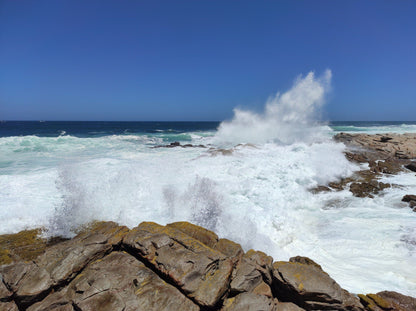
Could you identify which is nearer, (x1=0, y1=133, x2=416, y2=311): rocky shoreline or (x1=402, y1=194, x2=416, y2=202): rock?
(x1=0, y1=133, x2=416, y2=311): rocky shoreline

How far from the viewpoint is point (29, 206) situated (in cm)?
643

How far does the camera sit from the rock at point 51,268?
312cm

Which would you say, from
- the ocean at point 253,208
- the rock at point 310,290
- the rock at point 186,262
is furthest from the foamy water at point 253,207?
the rock at point 186,262

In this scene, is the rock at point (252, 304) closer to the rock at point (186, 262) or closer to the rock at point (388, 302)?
the rock at point (186, 262)

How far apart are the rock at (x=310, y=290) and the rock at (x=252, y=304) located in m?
0.20

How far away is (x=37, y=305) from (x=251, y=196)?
265 inches

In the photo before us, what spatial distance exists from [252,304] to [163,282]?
1.30 meters

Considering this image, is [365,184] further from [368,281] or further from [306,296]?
[306,296]

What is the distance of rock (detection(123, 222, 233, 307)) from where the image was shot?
3.14m

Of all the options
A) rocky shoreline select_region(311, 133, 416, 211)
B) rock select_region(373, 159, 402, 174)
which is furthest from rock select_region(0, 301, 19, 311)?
rock select_region(373, 159, 402, 174)

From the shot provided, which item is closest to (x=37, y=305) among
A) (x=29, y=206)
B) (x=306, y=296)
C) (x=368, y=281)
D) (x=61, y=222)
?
(x=61, y=222)

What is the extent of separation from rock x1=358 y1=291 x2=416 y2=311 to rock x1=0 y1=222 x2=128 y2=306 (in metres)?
4.27

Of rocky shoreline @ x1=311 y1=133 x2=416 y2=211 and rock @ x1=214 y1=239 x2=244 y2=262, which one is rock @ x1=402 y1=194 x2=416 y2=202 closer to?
rocky shoreline @ x1=311 y1=133 x2=416 y2=211

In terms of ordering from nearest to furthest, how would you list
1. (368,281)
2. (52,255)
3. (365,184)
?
(52,255)
(368,281)
(365,184)
